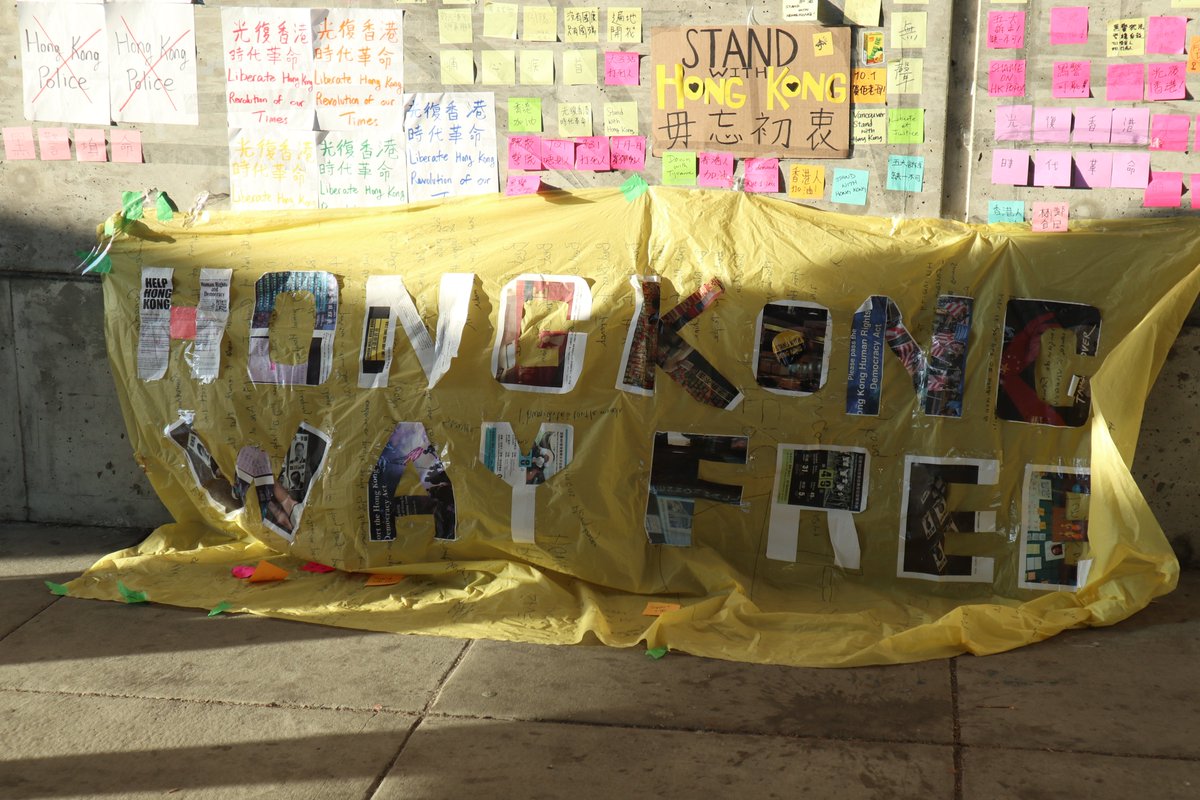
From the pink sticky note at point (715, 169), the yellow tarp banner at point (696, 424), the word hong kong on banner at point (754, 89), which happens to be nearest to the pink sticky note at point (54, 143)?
the yellow tarp banner at point (696, 424)

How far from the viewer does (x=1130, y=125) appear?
Answer: 3.31 meters

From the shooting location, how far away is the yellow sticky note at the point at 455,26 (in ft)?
11.8

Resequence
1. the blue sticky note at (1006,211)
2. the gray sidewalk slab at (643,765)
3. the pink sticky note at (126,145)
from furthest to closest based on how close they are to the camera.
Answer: the pink sticky note at (126,145) < the blue sticky note at (1006,211) < the gray sidewalk slab at (643,765)

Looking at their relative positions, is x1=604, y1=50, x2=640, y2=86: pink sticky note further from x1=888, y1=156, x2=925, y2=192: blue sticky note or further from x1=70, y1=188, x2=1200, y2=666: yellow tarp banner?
x1=888, y1=156, x2=925, y2=192: blue sticky note

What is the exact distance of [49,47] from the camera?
385 cm

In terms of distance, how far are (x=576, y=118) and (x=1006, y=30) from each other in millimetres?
1394

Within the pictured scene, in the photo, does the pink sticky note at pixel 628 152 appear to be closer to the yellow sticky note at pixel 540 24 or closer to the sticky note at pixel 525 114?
the sticky note at pixel 525 114

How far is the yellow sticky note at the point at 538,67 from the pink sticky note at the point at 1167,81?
6.20 ft

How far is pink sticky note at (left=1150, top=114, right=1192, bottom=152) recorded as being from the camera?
10.8ft

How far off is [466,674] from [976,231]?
6.72 feet

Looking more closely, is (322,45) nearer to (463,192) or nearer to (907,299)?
(463,192)

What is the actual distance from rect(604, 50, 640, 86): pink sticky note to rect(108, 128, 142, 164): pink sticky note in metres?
1.74

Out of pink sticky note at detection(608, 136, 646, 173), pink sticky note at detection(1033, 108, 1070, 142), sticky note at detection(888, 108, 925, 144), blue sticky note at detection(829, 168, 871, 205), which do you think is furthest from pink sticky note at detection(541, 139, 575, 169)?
pink sticky note at detection(1033, 108, 1070, 142)

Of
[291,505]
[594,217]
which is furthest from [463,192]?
[291,505]
